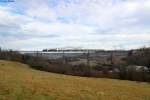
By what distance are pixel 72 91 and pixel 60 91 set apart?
2.04 ft

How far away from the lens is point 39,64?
37.5 metres

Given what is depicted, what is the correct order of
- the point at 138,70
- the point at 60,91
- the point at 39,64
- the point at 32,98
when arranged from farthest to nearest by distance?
the point at 39,64 < the point at 138,70 < the point at 60,91 < the point at 32,98

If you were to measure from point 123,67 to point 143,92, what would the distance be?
50.2 ft

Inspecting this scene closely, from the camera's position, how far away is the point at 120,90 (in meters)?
17.8

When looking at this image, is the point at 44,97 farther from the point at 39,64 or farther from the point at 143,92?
the point at 39,64

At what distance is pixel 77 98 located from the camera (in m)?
14.2

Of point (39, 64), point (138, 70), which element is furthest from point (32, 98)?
point (39, 64)

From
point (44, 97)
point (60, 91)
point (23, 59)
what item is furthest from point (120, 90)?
point (23, 59)

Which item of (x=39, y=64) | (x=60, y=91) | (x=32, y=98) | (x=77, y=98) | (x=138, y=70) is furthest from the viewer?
(x=39, y=64)

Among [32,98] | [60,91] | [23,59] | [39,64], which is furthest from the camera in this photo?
[23,59]

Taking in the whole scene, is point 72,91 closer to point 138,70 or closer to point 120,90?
point 120,90

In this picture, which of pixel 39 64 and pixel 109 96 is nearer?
pixel 109 96

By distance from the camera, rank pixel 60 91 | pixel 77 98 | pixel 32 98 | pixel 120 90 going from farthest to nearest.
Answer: pixel 120 90
pixel 60 91
pixel 77 98
pixel 32 98

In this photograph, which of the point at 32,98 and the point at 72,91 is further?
the point at 72,91
